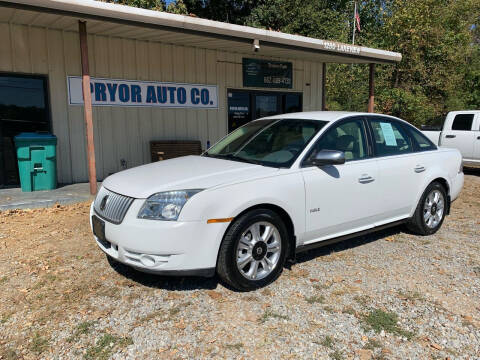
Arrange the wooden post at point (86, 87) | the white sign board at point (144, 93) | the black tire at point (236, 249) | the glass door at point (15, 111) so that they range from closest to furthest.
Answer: the black tire at point (236, 249)
the wooden post at point (86, 87)
the glass door at point (15, 111)
the white sign board at point (144, 93)

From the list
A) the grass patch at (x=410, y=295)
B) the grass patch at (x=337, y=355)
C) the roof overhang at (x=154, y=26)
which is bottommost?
the grass patch at (x=337, y=355)

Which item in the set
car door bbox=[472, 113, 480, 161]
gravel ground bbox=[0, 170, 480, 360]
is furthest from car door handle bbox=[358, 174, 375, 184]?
car door bbox=[472, 113, 480, 161]

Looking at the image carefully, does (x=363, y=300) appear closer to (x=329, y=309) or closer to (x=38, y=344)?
(x=329, y=309)

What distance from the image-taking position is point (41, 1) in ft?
18.4

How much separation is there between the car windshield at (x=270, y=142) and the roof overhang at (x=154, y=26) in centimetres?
309

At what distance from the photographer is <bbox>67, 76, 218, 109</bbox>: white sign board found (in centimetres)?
833

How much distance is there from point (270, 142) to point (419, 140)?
7.12ft

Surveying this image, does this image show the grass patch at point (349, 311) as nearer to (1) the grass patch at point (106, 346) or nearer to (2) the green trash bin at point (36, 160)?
(1) the grass patch at point (106, 346)

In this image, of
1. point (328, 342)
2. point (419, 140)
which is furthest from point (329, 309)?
point (419, 140)

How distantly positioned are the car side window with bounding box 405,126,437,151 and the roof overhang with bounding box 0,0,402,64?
4.02 metres

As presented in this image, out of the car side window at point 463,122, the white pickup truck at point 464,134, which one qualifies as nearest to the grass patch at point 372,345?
the white pickup truck at point 464,134

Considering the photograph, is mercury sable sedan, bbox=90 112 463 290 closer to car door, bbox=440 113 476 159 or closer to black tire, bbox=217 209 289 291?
black tire, bbox=217 209 289 291

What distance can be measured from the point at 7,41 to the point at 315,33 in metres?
17.8

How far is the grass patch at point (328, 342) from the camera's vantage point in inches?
111
